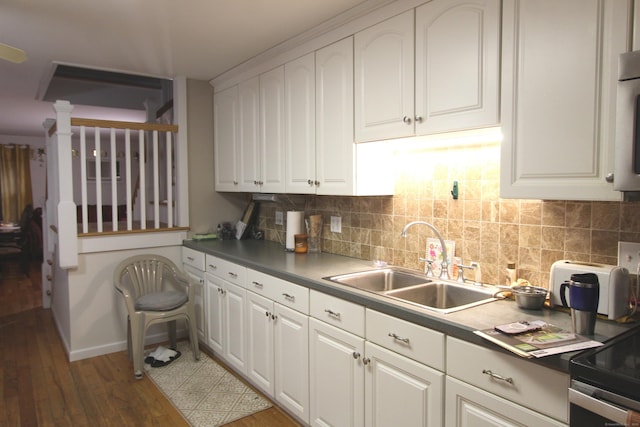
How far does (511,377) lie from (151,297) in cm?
260

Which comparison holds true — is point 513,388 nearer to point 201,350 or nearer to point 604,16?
point 604,16

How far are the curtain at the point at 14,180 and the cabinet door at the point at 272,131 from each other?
287 inches

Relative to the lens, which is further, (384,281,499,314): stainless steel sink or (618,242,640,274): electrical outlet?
(384,281,499,314): stainless steel sink

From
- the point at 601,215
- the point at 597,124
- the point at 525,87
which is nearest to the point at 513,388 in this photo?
the point at 601,215

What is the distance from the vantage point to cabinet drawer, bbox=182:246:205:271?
11.3 ft

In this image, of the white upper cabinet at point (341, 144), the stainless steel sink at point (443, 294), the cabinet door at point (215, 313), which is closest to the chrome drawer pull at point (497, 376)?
the stainless steel sink at point (443, 294)

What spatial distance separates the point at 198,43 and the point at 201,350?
2.31m

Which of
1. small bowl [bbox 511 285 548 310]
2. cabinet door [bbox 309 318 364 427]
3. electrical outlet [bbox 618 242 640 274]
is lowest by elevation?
cabinet door [bbox 309 318 364 427]

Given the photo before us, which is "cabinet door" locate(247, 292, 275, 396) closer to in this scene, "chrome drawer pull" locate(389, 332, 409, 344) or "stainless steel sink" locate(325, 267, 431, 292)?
"stainless steel sink" locate(325, 267, 431, 292)

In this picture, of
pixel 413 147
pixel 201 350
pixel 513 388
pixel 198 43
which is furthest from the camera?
pixel 201 350

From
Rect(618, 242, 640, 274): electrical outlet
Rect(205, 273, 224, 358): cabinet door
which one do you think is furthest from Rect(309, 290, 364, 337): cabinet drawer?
Rect(205, 273, 224, 358): cabinet door

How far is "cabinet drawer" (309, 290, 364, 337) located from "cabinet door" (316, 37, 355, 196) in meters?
0.62

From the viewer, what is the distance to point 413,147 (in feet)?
7.95

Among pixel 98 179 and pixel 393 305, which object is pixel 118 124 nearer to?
pixel 98 179
